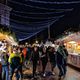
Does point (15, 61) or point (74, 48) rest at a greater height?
point (74, 48)

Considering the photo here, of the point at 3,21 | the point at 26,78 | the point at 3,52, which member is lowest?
the point at 26,78

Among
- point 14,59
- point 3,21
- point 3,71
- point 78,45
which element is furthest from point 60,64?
point 3,21

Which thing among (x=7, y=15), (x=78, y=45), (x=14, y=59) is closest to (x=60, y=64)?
(x=14, y=59)

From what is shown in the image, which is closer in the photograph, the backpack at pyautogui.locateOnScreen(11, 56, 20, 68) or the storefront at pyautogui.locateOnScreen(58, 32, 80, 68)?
the backpack at pyautogui.locateOnScreen(11, 56, 20, 68)

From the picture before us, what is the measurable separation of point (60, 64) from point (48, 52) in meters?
4.83

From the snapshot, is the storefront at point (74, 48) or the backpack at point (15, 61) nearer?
the backpack at point (15, 61)

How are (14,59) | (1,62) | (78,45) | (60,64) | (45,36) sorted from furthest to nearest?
1. (45,36)
2. (78,45)
3. (60,64)
4. (14,59)
5. (1,62)

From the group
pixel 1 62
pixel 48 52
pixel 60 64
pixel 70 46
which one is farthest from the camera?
pixel 70 46

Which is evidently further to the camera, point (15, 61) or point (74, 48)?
point (74, 48)

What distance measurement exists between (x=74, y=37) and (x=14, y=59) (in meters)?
16.9

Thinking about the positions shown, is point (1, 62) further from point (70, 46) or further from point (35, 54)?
point (70, 46)

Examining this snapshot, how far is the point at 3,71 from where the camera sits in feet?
48.8

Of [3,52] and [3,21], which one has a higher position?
[3,21]

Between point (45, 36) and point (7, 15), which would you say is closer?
point (7, 15)
